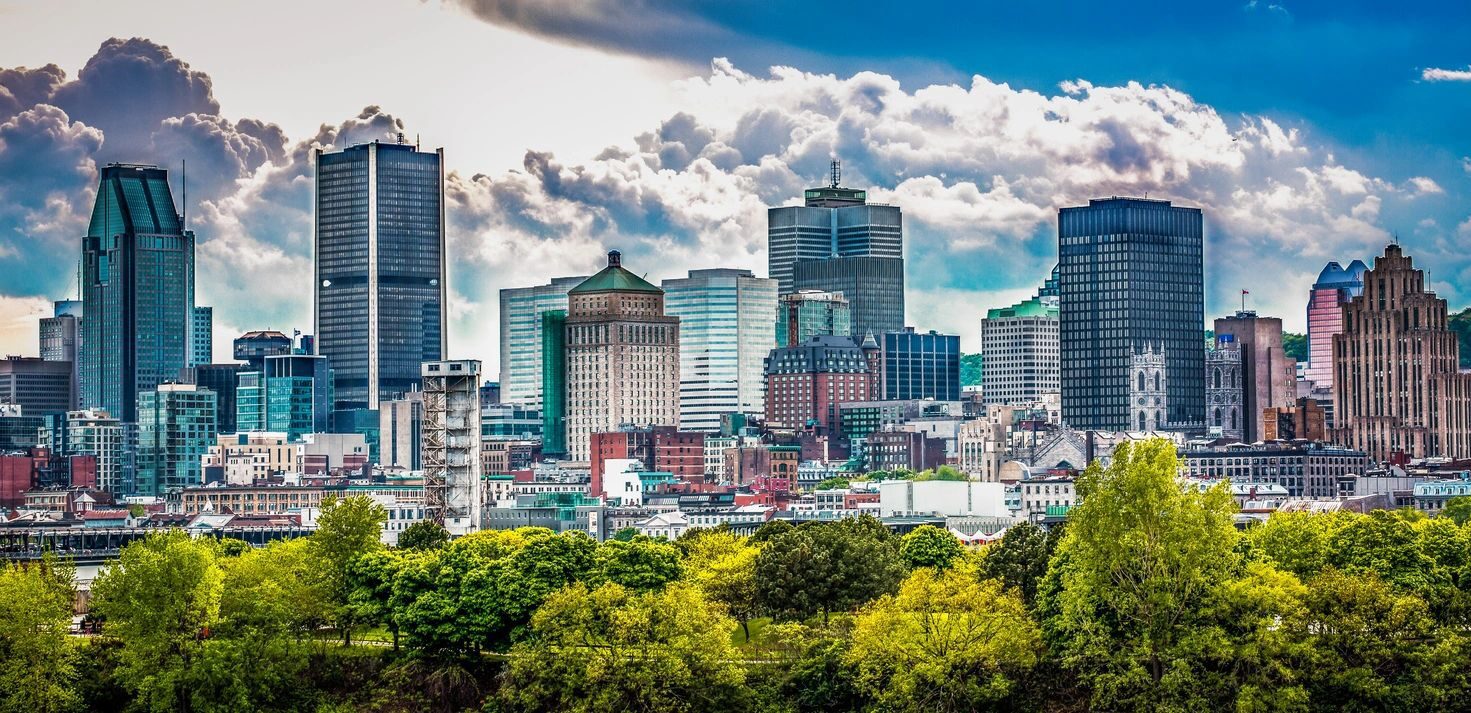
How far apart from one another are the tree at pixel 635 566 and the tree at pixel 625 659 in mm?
8500

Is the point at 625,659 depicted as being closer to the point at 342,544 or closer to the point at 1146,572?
the point at 1146,572

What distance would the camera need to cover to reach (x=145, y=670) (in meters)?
110

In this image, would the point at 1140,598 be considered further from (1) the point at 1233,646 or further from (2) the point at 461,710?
(2) the point at 461,710

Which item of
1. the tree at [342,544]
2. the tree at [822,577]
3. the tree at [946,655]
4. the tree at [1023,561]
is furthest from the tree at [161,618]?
the tree at [1023,561]

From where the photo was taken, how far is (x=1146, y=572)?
313 feet

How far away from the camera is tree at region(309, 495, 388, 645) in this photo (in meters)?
123

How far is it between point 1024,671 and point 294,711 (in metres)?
30.3

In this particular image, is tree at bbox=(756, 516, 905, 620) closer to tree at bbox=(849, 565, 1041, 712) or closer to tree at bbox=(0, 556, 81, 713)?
tree at bbox=(849, 565, 1041, 712)

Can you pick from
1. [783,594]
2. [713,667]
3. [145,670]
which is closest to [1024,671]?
[713,667]

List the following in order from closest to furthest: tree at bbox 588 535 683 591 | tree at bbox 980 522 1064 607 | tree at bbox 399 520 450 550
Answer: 1. tree at bbox 980 522 1064 607
2. tree at bbox 588 535 683 591
3. tree at bbox 399 520 450 550

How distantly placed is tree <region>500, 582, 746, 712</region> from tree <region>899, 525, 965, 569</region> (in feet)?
86.2

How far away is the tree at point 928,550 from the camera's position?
13388cm

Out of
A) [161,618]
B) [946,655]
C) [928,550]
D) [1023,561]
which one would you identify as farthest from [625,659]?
[928,550]

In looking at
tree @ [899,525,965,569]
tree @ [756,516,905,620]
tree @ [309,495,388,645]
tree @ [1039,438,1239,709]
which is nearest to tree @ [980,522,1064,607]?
tree @ [756,516,905,620]
